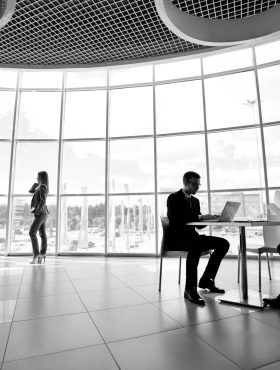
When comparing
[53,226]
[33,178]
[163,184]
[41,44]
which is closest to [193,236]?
[163,184]

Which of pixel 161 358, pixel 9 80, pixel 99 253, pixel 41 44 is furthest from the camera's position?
pixel 9 80

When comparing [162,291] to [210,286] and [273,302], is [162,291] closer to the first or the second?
[210,286]

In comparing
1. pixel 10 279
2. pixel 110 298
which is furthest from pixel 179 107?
pixel 10 279

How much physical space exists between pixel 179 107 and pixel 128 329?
533 cm

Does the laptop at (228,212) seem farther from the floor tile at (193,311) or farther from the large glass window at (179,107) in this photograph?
the large glass window at (179,107)

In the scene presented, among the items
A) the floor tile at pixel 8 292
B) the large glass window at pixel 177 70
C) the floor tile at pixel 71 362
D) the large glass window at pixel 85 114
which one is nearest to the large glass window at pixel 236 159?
the large glass window at pixel 177 70

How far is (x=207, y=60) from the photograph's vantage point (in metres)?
6.08

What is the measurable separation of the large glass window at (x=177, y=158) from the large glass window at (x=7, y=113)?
3.69 m

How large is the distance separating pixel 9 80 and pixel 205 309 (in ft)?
22.5

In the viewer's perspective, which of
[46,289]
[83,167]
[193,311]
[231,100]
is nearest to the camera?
[193,311]

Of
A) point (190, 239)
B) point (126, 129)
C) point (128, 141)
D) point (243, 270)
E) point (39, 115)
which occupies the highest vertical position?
point (39, 115)

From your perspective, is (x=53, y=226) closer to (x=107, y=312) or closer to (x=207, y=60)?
(x=107, y=312)

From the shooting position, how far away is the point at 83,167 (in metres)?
6.11

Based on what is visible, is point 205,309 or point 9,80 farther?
point 9,80
